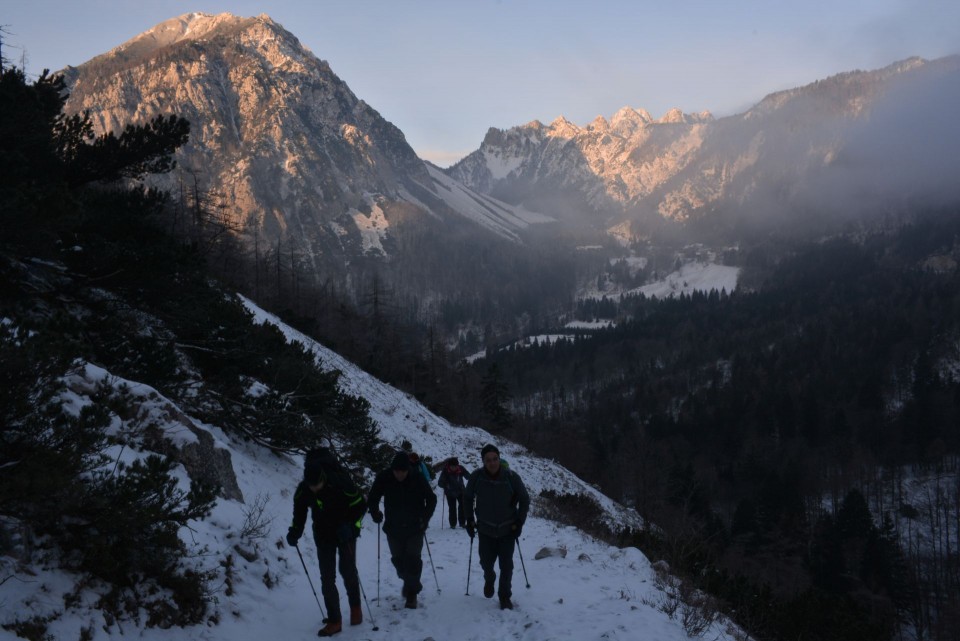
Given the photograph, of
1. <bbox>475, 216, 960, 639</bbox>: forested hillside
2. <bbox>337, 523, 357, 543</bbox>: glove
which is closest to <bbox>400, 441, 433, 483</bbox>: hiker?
<bbox>337, 523, 357, 543</bbox>: glove

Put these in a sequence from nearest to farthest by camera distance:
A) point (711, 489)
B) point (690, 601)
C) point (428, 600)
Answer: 1. point (428, 600)
2. point (690, 601)
3. point (711, 489)

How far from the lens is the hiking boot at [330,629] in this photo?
19.5 feet

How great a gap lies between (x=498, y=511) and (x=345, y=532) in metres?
1.81

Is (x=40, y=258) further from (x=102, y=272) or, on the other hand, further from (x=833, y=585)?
(x=833, y=585)

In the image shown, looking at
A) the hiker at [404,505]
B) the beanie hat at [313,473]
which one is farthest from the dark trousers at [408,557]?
the beanie hat at [313,473]

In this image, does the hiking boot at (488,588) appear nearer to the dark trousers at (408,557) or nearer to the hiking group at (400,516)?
the hiking group at (400,516)

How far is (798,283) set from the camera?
607 ft

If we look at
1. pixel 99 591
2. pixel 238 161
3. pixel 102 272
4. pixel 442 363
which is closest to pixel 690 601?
pixel 99 591

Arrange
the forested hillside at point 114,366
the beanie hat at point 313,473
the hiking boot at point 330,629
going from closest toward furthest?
the forested hillside at point 114,366 < the beanie hat at point 313,473 < the hiking boot at point 330,629

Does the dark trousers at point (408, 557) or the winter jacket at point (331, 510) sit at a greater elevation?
the winter jacket at point (331, 510)

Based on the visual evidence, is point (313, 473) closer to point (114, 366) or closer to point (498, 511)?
point (498, 511)

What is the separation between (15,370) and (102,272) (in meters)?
6.60

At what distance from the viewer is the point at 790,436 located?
86312 mm

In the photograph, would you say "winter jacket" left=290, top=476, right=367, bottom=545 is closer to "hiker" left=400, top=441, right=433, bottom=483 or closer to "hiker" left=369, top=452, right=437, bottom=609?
"hiker" left=369, top=452, right=437, bottom=609
